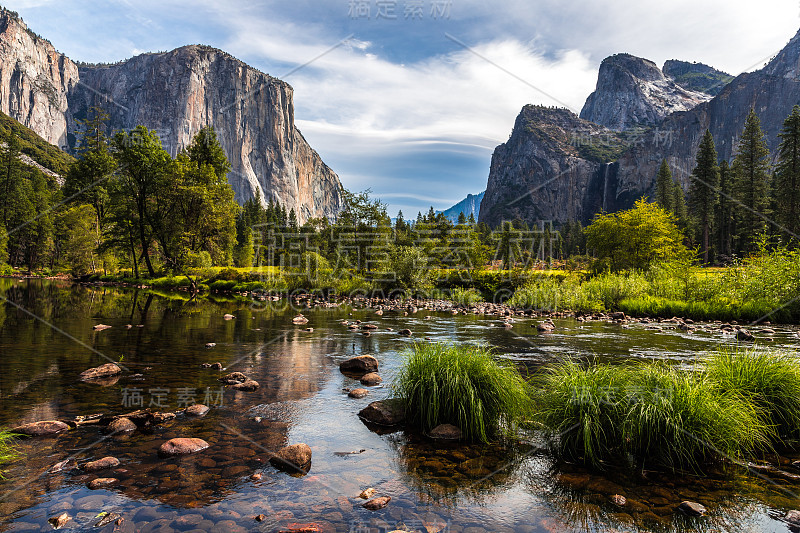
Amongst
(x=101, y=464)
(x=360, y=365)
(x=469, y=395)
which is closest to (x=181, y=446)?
(x=101, y=464)

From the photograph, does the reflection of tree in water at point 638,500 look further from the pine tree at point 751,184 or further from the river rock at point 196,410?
the pine tree at point 751,184

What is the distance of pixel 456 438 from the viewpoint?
23.1 feet

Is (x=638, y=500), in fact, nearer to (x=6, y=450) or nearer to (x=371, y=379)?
(x=371, y=379)

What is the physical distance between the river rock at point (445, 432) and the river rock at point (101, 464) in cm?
477

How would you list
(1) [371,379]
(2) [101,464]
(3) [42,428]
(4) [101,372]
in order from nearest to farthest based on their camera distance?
(2) [101,464], (3) [42,428], (4) [101,372], (1) [371,379]

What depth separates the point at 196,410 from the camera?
26.1 ft

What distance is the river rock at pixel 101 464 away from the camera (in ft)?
18.3

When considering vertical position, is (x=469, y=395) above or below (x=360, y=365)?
above

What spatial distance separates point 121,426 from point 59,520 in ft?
9.26

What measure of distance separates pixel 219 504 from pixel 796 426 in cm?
904

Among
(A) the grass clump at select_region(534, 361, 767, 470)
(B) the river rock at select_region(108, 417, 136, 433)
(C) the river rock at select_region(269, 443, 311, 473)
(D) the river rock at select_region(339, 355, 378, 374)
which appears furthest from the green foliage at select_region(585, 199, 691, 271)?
(B) the river rock at select_region(108, 417, 136, 433)

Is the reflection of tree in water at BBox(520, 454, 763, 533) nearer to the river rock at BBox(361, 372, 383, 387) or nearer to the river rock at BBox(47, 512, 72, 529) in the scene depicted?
the river rock at BBox(361, 372, 383, 387)

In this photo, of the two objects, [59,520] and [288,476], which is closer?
[59,520]

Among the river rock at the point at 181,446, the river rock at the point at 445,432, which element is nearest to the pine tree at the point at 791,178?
the river rock at the point at 445,432
